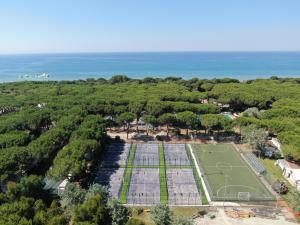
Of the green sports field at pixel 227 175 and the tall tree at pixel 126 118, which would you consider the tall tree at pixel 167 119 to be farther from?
the green sports field at pixel 227 175

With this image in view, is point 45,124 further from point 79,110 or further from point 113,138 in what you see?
point 113,138

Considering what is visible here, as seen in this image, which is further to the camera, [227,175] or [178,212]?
[227,175]

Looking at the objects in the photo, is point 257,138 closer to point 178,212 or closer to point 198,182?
point 198,182

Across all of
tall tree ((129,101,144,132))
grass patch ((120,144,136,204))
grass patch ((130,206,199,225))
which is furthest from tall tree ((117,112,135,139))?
grass patch ((130,206,199,225))

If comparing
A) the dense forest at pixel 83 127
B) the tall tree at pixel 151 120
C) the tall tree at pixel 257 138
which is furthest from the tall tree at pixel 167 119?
the tall tree at pixel 257 138

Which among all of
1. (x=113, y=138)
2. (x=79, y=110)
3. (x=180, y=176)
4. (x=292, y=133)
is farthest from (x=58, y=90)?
(x=292, y=133)

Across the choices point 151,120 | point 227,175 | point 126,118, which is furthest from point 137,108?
point 227,175
